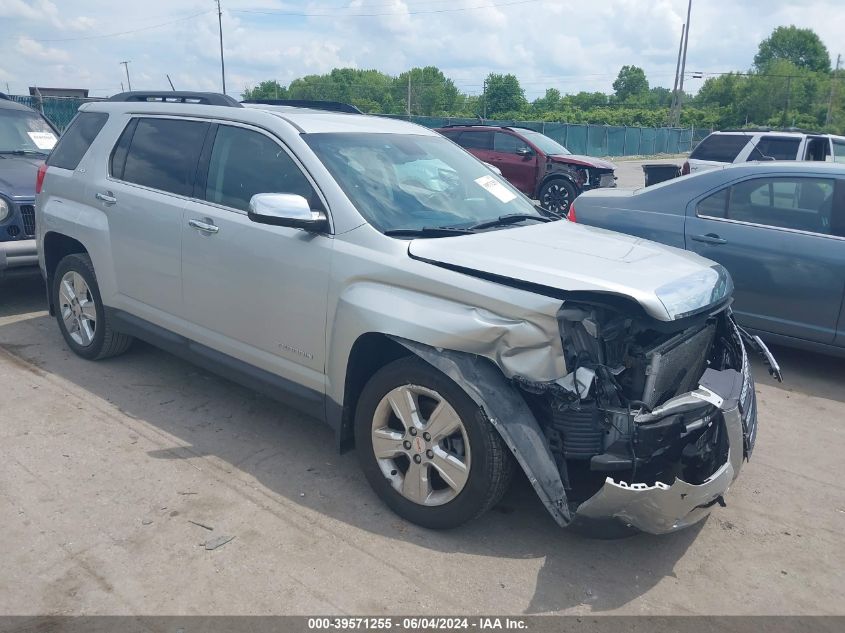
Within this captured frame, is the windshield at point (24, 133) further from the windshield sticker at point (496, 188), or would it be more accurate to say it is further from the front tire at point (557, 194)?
the front tire at point (557, 194)

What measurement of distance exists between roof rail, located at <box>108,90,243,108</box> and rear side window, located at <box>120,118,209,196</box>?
23 centimetres

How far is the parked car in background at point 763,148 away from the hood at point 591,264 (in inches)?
355

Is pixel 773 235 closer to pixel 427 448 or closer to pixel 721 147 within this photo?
pixel 427 448

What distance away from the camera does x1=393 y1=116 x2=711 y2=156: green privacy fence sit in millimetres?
39969

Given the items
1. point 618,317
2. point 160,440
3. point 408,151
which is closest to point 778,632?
point 618,317

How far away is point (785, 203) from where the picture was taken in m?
5.71

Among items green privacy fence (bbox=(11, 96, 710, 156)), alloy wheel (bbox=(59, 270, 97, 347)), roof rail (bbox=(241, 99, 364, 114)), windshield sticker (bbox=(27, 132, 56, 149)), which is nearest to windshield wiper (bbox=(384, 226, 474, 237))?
roof rail (bbox=(241, 99, 364, 114))

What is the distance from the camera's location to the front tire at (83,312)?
5.21 metres

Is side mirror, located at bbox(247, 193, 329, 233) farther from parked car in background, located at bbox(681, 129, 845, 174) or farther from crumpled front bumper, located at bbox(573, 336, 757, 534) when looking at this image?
parked car in background, located at bbox(681, 129, 845, 174)

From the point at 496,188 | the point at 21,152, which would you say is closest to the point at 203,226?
the point at 496,188

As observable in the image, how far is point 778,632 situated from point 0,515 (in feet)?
11.5

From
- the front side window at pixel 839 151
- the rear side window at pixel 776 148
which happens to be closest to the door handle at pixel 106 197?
the rear side window at pixel 776 148

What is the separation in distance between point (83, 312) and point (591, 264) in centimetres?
398

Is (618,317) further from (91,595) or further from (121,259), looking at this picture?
(121,259)
